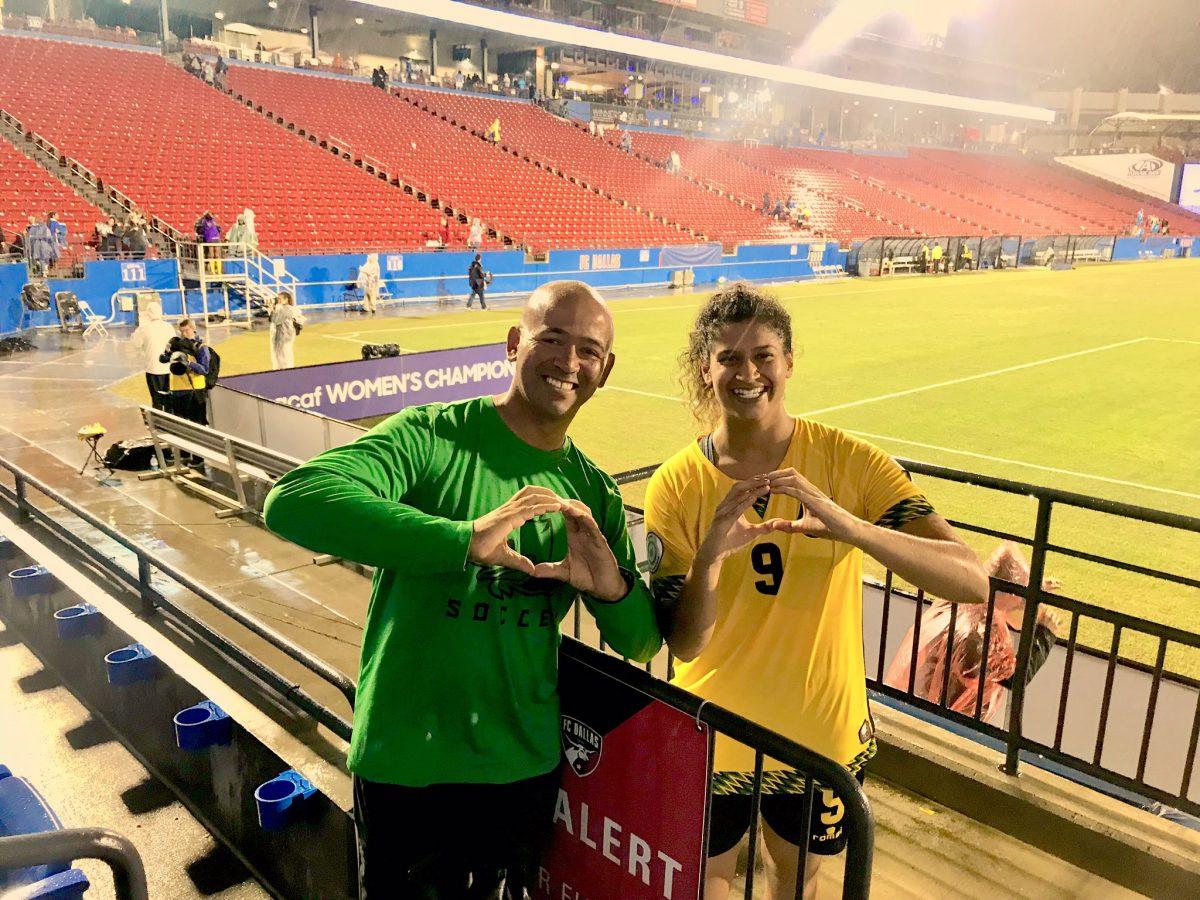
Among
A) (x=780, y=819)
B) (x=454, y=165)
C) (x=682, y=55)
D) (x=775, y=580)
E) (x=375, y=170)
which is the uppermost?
(x=682, y=55)

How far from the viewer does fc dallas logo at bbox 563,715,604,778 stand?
7.73 feet

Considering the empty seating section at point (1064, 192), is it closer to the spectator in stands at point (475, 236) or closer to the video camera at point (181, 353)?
the spectator in stands at point (475, 236)

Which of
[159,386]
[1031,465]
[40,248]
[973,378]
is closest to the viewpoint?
[1031,465]

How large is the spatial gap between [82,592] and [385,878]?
407 cm

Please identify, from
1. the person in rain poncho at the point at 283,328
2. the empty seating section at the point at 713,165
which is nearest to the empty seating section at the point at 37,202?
the person in rain poncho at the point at 283,328

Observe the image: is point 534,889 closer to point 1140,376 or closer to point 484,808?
point 484,808

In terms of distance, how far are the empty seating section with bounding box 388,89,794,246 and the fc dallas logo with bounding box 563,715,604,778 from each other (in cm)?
3949

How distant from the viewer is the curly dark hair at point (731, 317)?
2.46 meters

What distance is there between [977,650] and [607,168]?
43153 millimetres

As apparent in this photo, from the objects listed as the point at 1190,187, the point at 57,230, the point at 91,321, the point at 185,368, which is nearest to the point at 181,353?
the point at 185,368

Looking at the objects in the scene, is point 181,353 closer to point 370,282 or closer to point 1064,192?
point 370,282

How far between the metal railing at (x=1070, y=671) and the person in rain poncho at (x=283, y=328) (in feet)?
33.6

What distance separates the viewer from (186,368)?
10297 millimetres

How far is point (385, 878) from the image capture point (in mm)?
2121
